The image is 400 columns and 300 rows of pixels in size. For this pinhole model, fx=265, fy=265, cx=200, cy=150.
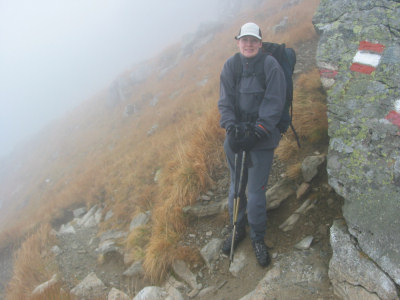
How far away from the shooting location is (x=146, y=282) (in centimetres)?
439

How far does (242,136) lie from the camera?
314 cm

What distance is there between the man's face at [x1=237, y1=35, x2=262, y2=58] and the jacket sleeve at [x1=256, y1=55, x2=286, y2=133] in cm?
19

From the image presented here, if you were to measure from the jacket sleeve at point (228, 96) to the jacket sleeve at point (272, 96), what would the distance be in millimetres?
393

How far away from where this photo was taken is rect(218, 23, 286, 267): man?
3037mm

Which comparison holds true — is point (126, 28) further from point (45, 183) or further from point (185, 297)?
point (185, 297)

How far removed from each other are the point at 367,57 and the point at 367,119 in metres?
0.71

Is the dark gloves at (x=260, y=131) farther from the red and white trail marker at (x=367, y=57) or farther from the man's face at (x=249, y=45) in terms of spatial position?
the red and white trail marker at (x=367, y=57)

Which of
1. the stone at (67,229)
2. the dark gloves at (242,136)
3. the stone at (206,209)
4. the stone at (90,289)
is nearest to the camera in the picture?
the dark gloves at (242,136)

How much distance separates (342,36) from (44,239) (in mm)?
7763

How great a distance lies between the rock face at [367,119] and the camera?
2381 mm

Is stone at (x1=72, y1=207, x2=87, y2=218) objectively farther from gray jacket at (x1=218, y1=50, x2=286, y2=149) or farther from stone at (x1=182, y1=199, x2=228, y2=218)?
gray jacket at (x1=218, y1=50, x2=286, y2=149)

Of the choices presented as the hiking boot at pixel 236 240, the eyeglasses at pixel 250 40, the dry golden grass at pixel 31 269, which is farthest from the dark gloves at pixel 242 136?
the dry golden grass at pixel 31 269

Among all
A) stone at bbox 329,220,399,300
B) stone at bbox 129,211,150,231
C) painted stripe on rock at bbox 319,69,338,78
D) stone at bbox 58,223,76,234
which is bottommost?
stone at bbox 58,223,76,234

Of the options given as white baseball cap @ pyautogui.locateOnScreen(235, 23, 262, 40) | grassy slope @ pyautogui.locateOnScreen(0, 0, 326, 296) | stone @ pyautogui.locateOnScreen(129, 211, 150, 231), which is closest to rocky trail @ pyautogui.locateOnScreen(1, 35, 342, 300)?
grassy slope @ pyautogui.locateOnScreen(0, 0, 326, 296)
